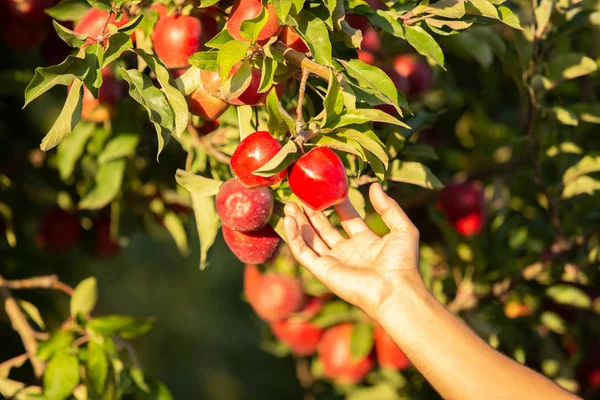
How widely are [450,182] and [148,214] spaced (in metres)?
0.86

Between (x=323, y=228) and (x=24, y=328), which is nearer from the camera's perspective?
(x=323, y=228)

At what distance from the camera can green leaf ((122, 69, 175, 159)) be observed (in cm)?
114

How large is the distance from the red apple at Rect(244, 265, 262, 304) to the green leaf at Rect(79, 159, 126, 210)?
585 mm

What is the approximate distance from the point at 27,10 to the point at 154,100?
2.45 ft

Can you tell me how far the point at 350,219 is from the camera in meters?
1.32

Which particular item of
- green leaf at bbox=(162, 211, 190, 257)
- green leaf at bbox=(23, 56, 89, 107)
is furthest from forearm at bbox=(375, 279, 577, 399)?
green leaf at bbox=(162, 211, 190, 257)

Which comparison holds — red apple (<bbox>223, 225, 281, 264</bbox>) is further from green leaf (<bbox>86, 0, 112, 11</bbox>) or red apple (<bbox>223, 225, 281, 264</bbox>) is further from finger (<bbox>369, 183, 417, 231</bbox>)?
green leaf (<bbox>86, 0, 112, 11</bbox>)

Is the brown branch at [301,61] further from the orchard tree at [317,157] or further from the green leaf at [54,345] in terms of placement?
the green leaf at [54,345]

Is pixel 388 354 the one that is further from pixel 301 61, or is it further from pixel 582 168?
pixel 301 61

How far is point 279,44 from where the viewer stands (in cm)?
116

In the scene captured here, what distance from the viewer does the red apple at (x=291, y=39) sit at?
118cm

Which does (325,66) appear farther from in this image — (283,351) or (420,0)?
(283,351)

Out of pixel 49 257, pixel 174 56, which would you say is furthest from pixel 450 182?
pixel 49 257

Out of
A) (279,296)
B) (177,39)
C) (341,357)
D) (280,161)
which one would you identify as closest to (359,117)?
(280,161)
